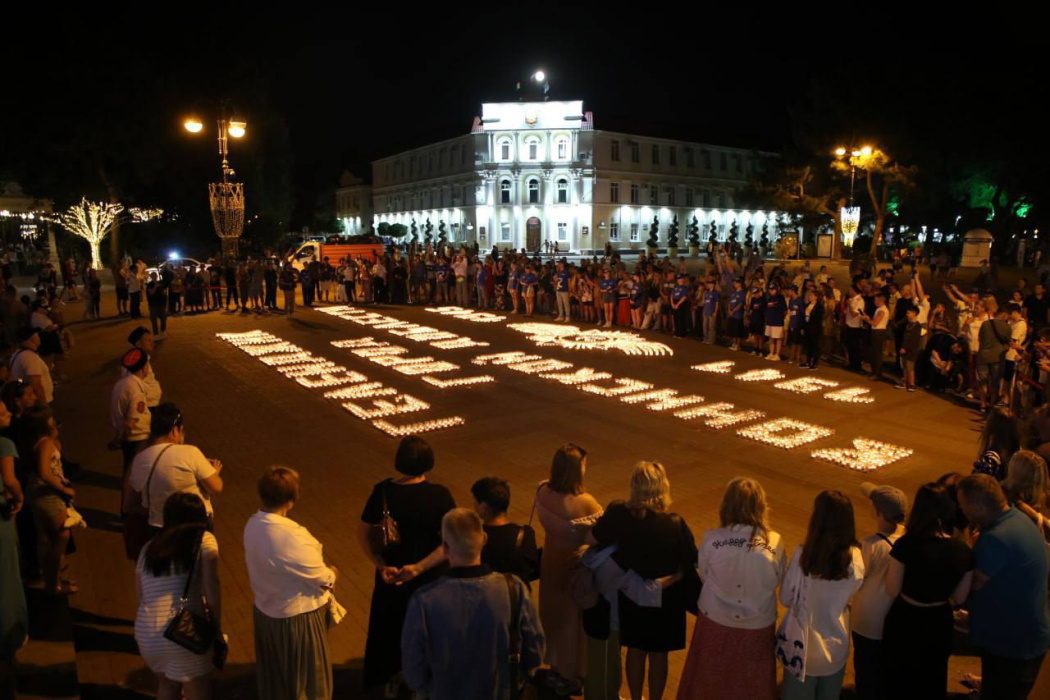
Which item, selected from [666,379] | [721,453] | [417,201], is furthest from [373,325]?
[417,201]

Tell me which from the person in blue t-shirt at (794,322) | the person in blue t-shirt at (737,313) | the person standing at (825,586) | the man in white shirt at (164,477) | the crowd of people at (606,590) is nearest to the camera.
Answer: the crowd of people at (606,590)

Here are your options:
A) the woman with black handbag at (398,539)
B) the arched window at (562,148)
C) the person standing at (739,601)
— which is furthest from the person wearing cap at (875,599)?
the arched window at (562,148)

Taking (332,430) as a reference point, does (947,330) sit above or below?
above

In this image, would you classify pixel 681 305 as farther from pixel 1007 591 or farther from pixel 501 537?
pixel 501 537

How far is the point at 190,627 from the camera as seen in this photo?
3.95 m

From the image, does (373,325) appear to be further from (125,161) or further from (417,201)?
(417,201)

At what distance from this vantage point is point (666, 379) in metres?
15.0

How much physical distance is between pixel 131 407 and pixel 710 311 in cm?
1473

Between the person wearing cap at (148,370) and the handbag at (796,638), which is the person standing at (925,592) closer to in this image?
the handbag at (796,638)

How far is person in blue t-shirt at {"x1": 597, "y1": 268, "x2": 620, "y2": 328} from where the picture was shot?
71.1 ft

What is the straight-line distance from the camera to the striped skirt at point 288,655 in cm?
416

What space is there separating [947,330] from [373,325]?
1613 centimetres

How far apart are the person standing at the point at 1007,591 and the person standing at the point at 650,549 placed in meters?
1.78

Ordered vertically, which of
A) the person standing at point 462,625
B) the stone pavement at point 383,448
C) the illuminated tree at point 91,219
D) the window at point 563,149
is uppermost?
the window at point 563,149
